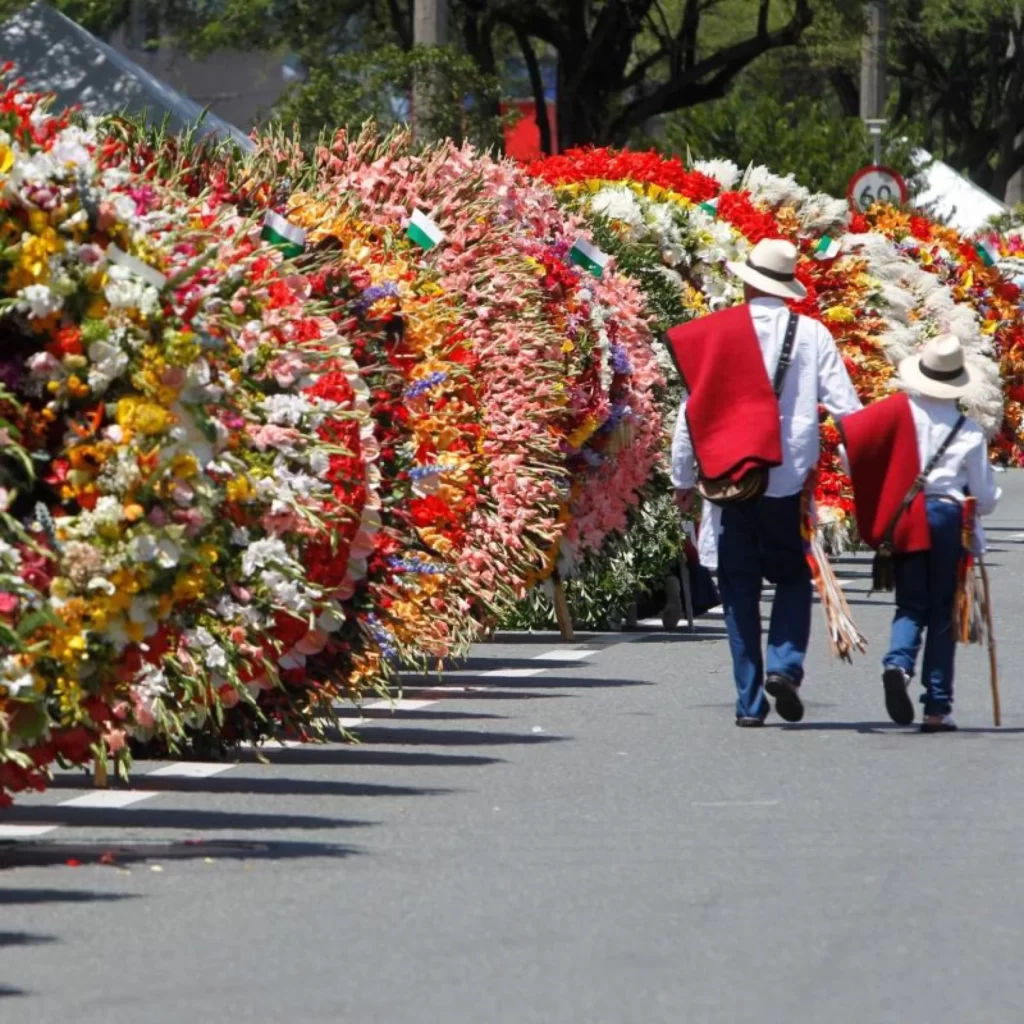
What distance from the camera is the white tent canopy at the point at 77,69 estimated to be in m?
22.2

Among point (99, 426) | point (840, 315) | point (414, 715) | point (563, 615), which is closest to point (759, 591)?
point (414, 715)

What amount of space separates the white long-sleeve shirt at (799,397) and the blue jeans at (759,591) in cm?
13

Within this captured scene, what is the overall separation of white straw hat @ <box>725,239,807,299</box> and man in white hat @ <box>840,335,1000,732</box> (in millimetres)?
595

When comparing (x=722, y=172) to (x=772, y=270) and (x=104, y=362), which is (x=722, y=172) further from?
(x=104, y=362)

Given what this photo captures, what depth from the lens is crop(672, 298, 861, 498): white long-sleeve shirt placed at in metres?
12.6

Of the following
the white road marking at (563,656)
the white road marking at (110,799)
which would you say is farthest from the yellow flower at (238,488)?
the white road marking at (563,656)

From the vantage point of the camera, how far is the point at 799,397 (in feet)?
41.5

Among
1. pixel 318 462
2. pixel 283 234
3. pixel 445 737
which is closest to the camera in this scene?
pixel 318 462

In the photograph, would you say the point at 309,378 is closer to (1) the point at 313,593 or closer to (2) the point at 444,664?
(1) the point at 313,593

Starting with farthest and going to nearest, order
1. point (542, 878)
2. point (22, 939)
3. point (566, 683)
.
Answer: point (566, 683) < point (542, 878) < point (22, 939)

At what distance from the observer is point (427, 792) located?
1053 centimetres

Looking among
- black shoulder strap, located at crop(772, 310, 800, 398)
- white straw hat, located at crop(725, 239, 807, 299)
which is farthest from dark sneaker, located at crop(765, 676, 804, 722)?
white straw hat, located at crop(725, 239, 807, 299)

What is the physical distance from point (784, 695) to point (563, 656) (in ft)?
12.2

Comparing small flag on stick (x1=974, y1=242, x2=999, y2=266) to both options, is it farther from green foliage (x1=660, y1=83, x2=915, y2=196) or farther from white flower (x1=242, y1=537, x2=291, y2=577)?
white flower (x1=242, y1=537, x2=291, y2=577)
